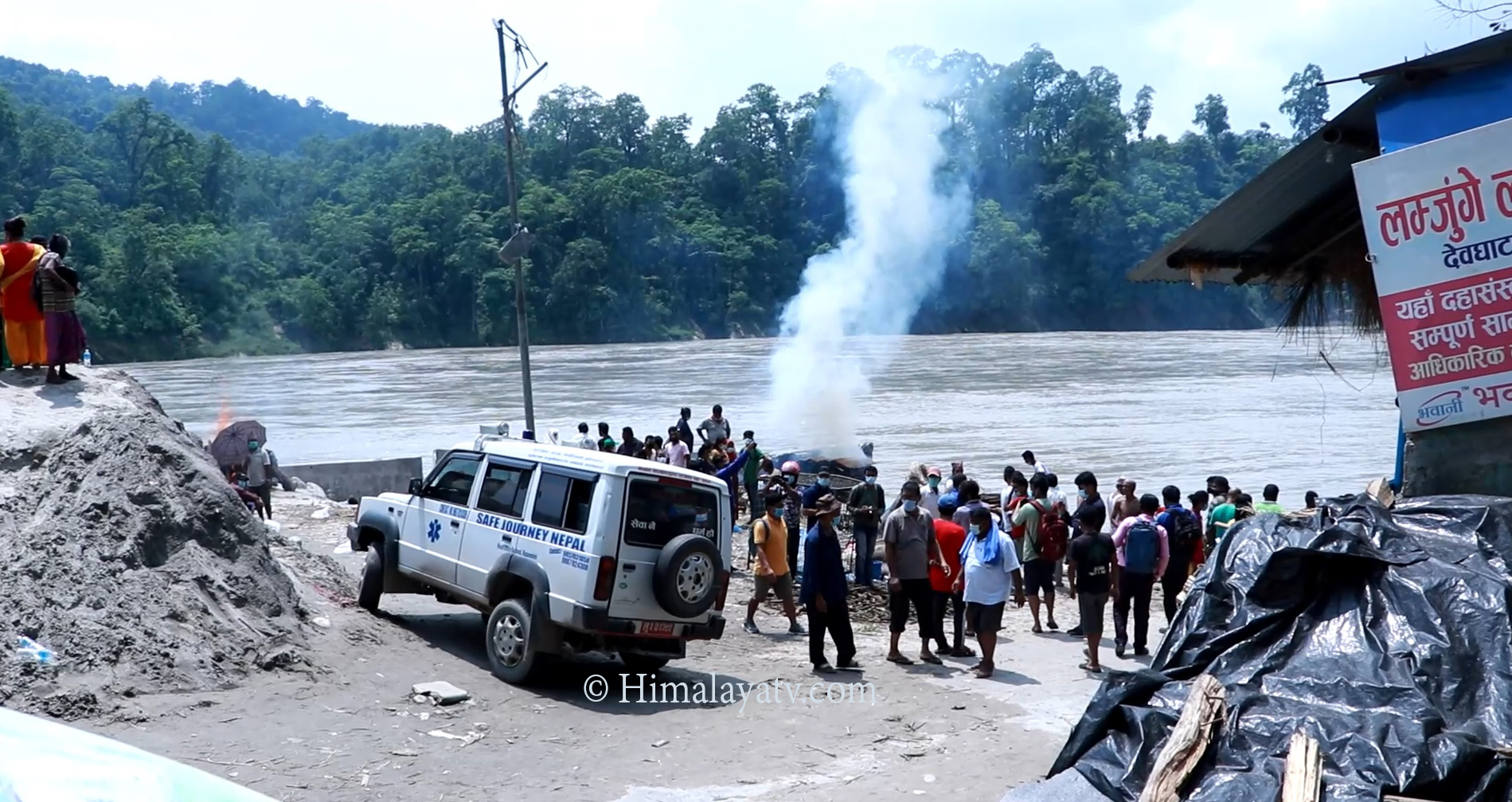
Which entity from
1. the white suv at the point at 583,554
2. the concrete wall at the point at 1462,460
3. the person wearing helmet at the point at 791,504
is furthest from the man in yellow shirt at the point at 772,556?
the concrete wall at the point at 1462,460

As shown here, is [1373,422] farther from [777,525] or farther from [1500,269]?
[1500,269]

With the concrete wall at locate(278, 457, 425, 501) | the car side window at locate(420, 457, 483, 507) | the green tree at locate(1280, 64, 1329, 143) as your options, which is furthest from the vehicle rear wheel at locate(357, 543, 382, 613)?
the green tree at locate(1280, 64, 1329, 143)

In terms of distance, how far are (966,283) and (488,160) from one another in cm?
3417

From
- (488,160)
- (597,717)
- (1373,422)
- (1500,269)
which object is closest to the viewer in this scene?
(1500,269)

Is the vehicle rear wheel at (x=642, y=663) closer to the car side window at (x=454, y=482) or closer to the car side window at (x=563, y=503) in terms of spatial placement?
the car side window at (x=563, y=503)

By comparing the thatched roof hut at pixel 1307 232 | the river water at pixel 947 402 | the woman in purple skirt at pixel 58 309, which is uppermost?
the woman in purple skirt at pixel 58 309

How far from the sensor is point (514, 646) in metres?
9.83

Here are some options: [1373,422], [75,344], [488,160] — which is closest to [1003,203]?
[488,160]

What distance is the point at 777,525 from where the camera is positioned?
12.1 metres

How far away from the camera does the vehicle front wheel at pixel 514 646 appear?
380 inches

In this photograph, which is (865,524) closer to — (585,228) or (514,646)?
(514,646)

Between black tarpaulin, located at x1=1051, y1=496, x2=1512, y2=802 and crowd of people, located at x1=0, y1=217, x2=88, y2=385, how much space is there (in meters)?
8.33

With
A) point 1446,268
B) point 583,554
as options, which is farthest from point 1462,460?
point 583,554

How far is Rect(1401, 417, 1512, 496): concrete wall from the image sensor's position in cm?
695
